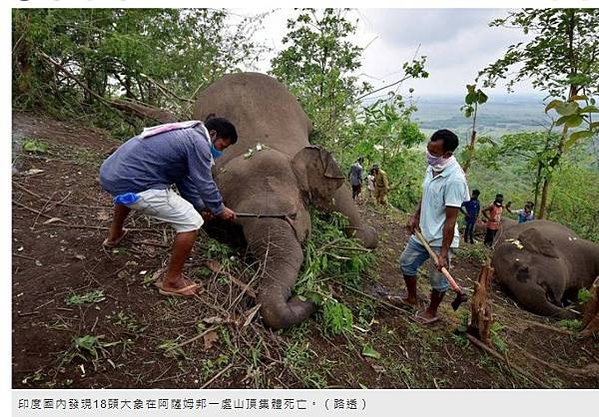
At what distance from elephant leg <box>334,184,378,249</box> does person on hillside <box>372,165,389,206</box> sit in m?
3.85

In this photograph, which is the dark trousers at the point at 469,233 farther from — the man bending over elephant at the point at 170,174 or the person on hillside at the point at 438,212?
the man bending over elephant at the point at 170,174

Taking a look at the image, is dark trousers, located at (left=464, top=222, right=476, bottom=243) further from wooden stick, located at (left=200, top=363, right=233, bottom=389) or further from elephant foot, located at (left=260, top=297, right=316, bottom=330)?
wooden stick, located at (left=200, top=363, right=233, bottom=389)

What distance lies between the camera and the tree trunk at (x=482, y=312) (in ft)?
13.1

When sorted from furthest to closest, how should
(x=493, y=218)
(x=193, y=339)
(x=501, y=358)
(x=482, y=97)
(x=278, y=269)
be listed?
(x=493, y=218), (x=482, y=97), (x=501, y=358), (x=278, y=269), (x=193, y=339)

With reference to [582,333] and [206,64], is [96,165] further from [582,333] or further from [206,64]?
[582,333]

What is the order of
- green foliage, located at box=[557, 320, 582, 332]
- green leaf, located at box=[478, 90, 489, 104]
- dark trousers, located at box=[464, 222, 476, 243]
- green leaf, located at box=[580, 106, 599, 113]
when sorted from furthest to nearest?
dark trousers, located at box=[464, 222, 476, 243] < green leaf, located at box=[478, 90, 489, 104] < green foliage, located at box=[557, 320, 582, 332] < green leaf, located at box=[580, 106, 599, 113]

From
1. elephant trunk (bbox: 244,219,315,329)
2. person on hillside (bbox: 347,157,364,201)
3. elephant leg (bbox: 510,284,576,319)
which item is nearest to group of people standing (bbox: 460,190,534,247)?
person on hillside (bbox: 347,157,364,201)

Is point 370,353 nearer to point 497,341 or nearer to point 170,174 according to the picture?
point 497,341

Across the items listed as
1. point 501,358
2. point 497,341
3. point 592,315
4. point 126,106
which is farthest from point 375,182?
point 501,358

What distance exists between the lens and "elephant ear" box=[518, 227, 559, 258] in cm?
690

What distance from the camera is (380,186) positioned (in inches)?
376

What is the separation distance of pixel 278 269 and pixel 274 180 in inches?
40.8

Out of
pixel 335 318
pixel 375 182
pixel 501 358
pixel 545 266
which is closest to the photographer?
pixel 335 318

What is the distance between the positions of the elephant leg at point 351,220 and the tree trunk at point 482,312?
152 centimetres
